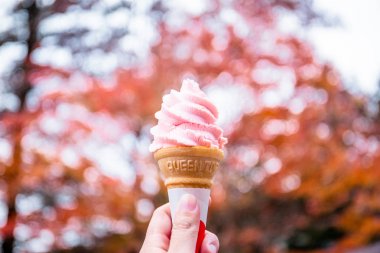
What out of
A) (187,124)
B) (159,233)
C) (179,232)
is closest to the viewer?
(179,232)

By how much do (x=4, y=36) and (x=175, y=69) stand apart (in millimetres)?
2113

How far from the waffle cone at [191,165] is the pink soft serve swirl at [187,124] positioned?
1.0 inches

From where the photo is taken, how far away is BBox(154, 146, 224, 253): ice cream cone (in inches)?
66.4

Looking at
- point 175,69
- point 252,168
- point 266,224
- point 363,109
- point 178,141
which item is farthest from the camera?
point 363,109

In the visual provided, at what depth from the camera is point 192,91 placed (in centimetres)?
200

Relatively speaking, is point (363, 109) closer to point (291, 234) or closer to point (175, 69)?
point (291, 234)

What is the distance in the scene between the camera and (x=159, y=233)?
1668mm

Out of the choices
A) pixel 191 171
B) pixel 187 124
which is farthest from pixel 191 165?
pixel 187 124

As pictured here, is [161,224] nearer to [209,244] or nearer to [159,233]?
[159,233]

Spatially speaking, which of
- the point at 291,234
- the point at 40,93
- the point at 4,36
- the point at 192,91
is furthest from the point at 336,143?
the point at 192,91

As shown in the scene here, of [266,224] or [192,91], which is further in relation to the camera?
[266,224]

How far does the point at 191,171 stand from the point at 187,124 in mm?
175

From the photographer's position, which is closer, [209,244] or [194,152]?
[209,244]

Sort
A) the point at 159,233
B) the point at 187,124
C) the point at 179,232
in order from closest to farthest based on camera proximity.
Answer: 1. the point at 179,232
2. the point at 159,233
3. the point at 187,124
